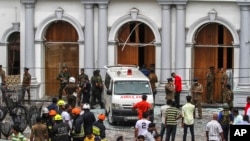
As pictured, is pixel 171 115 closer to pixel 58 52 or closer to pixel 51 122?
pixel 51 122

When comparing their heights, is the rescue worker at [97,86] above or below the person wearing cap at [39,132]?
above

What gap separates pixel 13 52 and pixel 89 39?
522 cm

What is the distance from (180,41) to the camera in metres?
33.6

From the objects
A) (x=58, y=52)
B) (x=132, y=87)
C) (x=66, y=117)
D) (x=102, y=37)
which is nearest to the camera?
(x=66, y=117)

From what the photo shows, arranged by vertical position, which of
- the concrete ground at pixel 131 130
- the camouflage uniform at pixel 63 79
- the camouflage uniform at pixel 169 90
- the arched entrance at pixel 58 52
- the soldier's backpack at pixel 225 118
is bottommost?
the concrete ground at pixel 131 130

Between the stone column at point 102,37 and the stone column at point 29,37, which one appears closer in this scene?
the stone column at point 102,37

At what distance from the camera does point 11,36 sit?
123ft

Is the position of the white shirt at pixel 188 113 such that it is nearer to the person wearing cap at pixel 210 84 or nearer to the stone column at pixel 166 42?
the person wearing cap at pixel 210 84

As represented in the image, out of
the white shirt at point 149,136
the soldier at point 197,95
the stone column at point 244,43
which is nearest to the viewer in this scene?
the white shirt at point 149,136

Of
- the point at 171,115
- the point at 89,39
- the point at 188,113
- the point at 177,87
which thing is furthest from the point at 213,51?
the point at 171,115

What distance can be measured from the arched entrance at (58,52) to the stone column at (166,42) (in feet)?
13.3

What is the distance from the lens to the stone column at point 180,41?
33.5 m

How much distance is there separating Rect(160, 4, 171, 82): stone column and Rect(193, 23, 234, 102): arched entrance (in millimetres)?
1221

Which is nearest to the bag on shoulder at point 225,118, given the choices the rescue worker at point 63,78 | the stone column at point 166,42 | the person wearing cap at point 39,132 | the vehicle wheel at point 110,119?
the vehicle wheel at point 110,119
